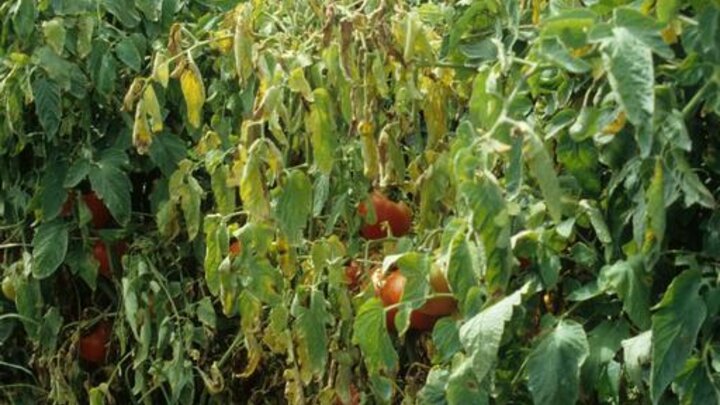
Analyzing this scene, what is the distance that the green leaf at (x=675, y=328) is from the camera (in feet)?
4.28

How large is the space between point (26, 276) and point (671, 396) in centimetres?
132

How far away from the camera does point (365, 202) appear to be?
1.94m

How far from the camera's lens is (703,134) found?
4.63ft

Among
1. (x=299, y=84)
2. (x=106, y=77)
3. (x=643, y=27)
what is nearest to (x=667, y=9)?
(x=643, y=27)

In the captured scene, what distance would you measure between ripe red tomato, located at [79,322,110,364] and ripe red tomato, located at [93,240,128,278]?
0.10 meters

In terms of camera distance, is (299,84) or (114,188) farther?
(114,188)

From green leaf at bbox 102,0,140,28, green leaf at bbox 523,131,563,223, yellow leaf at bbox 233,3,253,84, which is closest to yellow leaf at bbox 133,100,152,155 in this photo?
yellow leaf at bbox 233,3,253,84

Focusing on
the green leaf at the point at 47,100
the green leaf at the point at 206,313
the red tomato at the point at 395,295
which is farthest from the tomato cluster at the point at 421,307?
the green leaf at the point at 47,100

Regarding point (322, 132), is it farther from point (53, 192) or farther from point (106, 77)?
point (53, 192)

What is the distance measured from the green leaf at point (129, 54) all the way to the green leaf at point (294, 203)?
2.19ft

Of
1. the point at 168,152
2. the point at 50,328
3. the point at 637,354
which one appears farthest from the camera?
the point at 50,328

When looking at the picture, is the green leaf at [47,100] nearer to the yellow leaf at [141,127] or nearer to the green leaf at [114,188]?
the green leaf at [114,188]

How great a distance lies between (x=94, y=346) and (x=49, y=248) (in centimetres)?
20

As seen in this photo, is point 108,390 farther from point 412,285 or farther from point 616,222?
point 616,222
